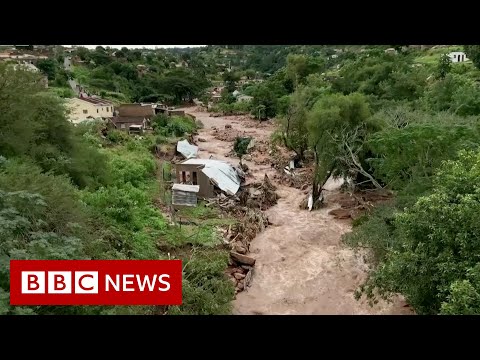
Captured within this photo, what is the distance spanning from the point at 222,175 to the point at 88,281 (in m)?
10.4

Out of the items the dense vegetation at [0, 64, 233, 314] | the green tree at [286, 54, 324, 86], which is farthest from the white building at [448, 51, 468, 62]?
the dense vegetation at [0, 64, 233, 314]

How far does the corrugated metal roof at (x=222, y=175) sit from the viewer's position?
13.9m

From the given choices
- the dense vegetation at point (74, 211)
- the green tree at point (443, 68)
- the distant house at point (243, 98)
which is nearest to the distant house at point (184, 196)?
the dense vegetation at point (74, 211)

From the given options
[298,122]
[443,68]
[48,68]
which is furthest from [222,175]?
[48,68]

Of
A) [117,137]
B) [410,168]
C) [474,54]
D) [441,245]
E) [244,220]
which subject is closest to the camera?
[441,245]

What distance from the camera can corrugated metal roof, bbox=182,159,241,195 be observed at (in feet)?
45.6

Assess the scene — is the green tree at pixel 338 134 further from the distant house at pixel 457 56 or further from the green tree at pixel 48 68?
the green tree at pixel 48 68

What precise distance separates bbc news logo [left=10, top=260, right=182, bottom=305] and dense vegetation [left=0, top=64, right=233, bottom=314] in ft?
0.93

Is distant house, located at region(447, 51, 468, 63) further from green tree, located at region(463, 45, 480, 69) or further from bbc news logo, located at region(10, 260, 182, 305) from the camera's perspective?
bbc news logo, located at region(10, 260, 182, 305)

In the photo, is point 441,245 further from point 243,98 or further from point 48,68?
point 243,98

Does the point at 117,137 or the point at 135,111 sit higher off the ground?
the point at 135,111

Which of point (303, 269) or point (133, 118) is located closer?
point (303, 269)

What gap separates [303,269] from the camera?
32.3ft

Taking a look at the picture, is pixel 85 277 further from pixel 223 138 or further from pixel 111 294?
pixel 223 138
